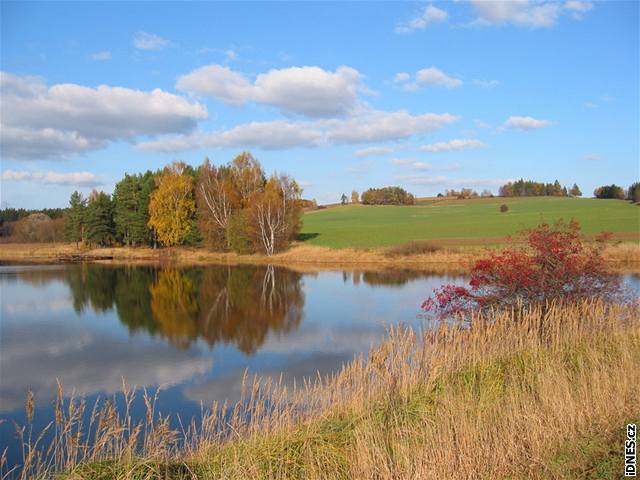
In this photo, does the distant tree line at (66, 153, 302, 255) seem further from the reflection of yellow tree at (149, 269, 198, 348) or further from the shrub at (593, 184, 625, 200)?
the shrub at (593, 184, 625, 200)

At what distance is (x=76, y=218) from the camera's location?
56.2m

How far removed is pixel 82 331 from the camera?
695 inches

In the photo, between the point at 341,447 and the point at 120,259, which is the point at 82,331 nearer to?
the point at 341,447

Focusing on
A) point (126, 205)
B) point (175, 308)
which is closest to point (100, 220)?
point (126, 205)

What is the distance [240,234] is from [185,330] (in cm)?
2838

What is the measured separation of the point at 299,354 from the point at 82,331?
28.7 ft

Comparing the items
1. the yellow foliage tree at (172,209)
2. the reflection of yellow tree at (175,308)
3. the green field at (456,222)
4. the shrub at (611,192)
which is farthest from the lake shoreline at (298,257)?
the shrub at (611,192)

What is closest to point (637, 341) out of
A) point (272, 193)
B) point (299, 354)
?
point (299, 354)

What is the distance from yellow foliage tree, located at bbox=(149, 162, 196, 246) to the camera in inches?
1965

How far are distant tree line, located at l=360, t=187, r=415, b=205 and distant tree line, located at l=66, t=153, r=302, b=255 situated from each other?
60351mm

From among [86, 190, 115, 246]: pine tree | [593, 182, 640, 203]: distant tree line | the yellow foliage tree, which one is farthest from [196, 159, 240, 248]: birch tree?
[593, 182, 640, 203]: distant tree line

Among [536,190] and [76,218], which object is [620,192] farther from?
[76,218]

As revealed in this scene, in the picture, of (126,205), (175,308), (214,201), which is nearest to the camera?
(175,308)

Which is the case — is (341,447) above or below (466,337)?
below
